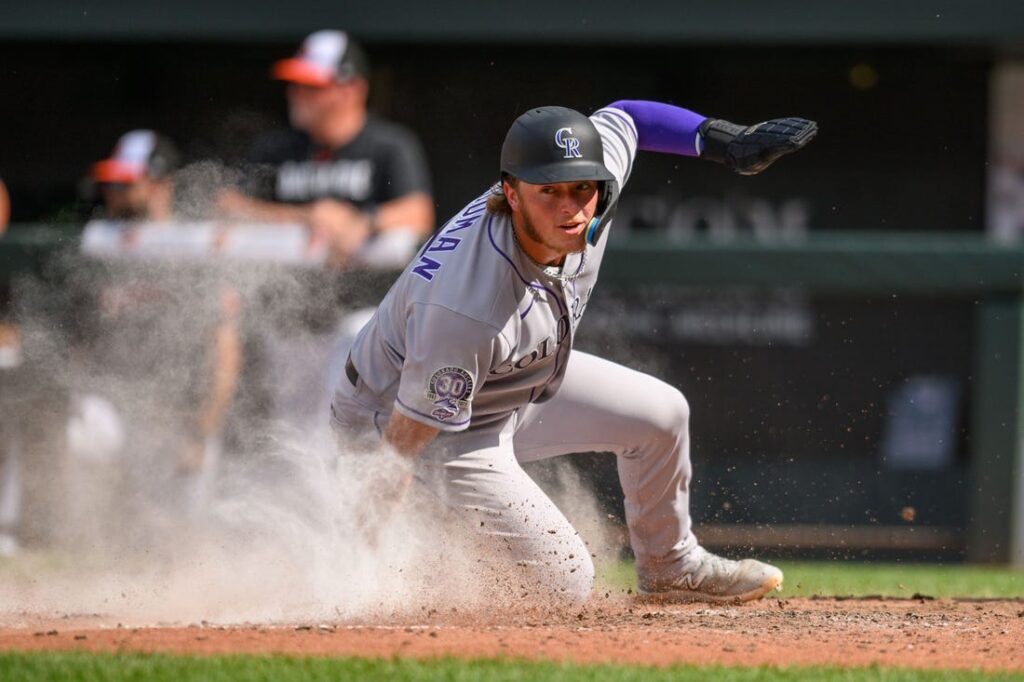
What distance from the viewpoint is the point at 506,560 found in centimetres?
496

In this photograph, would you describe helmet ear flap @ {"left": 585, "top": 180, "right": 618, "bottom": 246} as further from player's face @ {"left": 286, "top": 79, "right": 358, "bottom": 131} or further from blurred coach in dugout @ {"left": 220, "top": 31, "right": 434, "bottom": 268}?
player's face @ {"left": 286, "top": 79, "right": 358, "bottom": 131}

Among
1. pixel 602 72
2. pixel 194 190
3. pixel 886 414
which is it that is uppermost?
pixel 602 72

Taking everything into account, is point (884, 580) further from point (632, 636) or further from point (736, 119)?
point (736, 119)

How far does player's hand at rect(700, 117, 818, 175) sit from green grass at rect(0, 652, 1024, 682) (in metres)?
1.62

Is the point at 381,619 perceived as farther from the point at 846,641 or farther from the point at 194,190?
the point at 194,190

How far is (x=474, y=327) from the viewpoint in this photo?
4.41 meters

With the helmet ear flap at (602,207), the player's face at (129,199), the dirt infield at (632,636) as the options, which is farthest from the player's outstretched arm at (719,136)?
the player's face at (129,199)

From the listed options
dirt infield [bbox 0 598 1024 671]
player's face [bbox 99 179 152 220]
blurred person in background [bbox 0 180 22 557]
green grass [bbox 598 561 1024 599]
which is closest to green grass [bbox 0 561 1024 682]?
dirt infield [bbox 0 598 1024 671]

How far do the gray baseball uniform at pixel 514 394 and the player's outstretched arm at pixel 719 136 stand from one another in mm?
70

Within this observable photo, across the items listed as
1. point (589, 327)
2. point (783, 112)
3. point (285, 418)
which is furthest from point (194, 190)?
point (783, 112)

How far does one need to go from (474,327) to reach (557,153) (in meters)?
0.56

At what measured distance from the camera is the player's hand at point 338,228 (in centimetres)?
770

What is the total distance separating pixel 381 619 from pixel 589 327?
13.7ft

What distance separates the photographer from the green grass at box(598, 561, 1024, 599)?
5.82 metres
